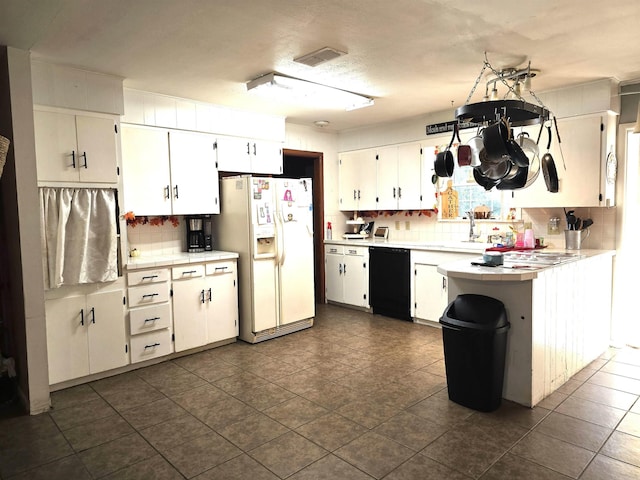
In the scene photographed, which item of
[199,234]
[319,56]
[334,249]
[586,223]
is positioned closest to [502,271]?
[586,223]

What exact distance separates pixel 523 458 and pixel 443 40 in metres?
2.63

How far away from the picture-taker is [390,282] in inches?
211

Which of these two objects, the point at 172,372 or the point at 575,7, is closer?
the point at 575,7

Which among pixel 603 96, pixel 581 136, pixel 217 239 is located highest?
pixel 603 96

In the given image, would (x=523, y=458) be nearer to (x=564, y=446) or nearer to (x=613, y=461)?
(x=564, y=446)

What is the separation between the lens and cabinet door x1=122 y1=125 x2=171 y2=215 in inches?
157

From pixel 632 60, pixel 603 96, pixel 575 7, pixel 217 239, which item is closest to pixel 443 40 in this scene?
pixel 575 7

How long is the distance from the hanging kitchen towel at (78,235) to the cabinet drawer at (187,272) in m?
0.54

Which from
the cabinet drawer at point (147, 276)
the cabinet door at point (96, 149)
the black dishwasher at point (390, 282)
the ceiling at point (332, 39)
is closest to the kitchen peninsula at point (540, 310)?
the ceiling at point (332, 39)

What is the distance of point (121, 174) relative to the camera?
3766 mm

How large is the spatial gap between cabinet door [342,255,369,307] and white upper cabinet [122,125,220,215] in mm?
2017

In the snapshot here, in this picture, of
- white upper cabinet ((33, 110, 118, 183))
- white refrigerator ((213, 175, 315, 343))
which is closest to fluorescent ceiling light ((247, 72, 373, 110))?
white refrigerator ((213, 175, 315, 343))

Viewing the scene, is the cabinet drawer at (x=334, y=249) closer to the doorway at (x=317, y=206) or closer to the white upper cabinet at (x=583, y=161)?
the doorway at (x=317, y=206)

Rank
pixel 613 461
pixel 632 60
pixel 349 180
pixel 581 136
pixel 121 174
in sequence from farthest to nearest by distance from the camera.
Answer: pixel 349 180 < pixel 581 136 < pixel 121 174 < pixel 632 60 < pixel 613 461
